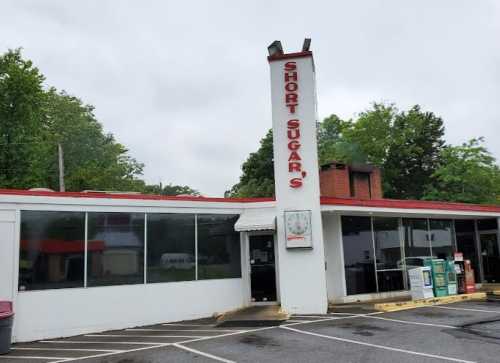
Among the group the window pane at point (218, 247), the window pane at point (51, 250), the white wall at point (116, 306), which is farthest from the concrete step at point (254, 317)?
the window pane at point (51, 250)

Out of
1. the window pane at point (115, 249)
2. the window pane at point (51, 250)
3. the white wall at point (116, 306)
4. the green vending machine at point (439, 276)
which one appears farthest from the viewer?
the green vending machine at point (439, 276)

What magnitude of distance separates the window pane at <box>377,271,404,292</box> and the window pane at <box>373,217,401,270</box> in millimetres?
214

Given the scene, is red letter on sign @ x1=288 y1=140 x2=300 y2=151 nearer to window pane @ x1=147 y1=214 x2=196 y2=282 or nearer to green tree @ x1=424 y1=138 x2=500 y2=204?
window pane @ x1=147 y1=214 x2=196 y2=282

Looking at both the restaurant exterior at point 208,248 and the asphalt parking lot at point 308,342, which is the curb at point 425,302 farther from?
the restaurant exterior at point 208,248

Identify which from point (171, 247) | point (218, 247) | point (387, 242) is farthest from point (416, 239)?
point (171, 247)

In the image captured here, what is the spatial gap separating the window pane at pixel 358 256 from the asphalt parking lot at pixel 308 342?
108 inches

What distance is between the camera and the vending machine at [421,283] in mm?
14875

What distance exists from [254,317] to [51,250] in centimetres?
562


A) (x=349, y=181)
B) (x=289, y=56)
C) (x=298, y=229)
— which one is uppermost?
(x=289, y=56)

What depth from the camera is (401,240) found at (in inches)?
671

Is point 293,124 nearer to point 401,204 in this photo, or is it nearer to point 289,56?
point 289,56

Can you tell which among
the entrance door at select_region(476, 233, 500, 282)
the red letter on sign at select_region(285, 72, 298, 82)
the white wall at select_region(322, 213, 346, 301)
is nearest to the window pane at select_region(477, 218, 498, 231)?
the entrance door at select_region(476, 233, 500, 282)

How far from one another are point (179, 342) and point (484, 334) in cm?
641

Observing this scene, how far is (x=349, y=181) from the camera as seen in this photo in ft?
73.9
